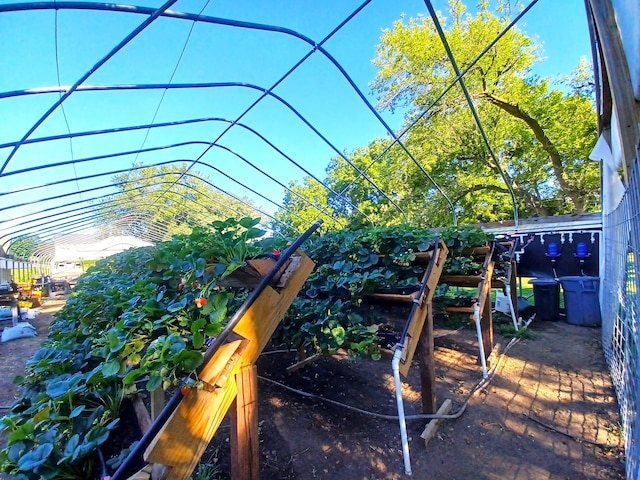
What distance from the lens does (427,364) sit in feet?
6.88

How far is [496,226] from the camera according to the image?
7523mm

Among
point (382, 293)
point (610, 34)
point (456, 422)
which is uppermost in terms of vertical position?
point (610, 34)

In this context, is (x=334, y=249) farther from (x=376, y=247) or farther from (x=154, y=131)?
(x=154, y=131)

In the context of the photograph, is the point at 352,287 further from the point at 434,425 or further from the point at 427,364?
the point at 434,425

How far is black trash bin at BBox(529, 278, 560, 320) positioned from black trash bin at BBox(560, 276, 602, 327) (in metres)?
0.20

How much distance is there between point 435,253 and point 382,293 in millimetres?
465

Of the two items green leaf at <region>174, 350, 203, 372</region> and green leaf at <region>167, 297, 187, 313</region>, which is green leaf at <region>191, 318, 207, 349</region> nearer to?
green leaf at <region>174, 350, 203, 372</region>

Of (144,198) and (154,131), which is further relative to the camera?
(144,198)

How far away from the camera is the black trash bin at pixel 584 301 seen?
A: 4.38 metres

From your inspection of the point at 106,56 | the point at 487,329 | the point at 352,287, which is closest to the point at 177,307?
the point at 352,287

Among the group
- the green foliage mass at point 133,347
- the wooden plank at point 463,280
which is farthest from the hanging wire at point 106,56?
the wooden plank at point 463,280

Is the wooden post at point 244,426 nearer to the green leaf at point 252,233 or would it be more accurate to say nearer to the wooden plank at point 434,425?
the green leaf at point 252,233

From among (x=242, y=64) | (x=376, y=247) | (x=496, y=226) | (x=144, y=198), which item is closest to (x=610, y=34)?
(x=376, y=247)

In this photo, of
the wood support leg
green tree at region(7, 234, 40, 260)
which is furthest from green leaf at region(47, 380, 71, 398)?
green tree at region(7, 234, 40, 260)
